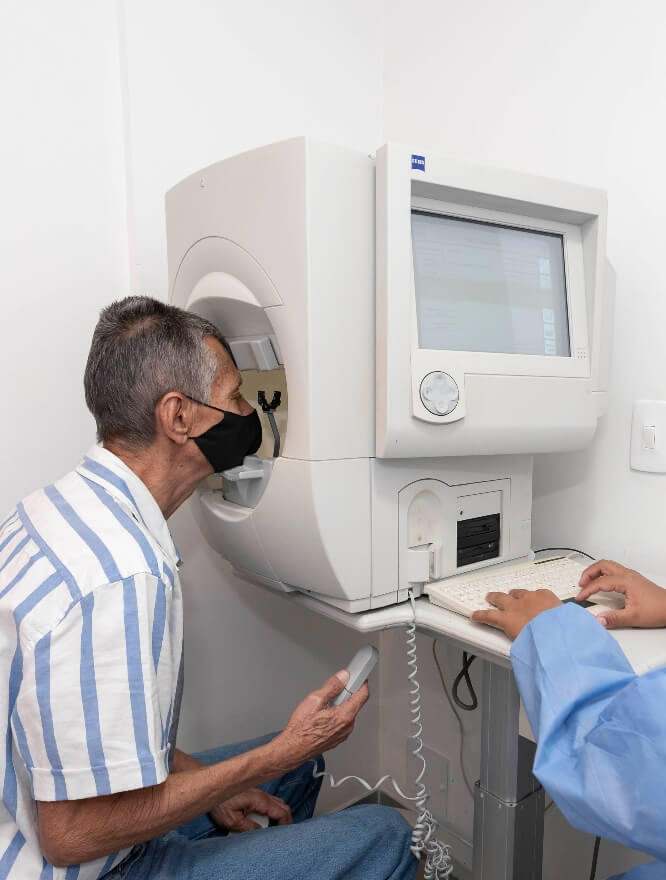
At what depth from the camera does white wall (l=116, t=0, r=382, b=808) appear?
1.35m

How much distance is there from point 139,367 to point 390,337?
0.36 m

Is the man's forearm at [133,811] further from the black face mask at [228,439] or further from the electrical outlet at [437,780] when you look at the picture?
the electrical outlet at [437,780]

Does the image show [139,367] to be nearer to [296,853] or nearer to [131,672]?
[131,672]

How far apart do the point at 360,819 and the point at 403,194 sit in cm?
91

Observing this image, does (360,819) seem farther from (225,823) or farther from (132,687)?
(132,687)

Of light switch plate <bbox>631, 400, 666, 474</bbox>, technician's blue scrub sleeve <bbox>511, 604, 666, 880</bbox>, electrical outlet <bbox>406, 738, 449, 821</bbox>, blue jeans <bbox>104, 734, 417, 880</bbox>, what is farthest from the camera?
electrical outlet <bbox>406, 738, 449, 821</bbox>

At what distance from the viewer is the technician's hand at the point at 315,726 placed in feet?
2.95

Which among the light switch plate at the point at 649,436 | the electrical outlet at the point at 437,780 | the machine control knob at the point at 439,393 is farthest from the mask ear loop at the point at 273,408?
the electrical outlet at the point at 437,780

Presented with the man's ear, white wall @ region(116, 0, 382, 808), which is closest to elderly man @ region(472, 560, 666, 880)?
the man's ear

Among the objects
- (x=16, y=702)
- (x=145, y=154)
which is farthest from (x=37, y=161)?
(x=16, y=702)

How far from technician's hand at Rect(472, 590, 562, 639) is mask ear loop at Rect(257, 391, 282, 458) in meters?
0.41

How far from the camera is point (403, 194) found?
0.92 m

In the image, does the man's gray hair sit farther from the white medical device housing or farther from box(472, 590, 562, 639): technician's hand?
box(472, 590, 562, 639): technician's hand

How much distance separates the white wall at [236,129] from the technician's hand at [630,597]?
853 millimetres
